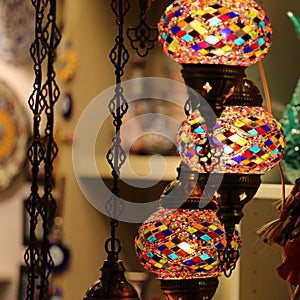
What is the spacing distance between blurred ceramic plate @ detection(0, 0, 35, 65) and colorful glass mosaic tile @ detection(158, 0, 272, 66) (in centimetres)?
178

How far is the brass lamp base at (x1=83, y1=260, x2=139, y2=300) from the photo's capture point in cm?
76

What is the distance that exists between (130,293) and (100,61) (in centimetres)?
134

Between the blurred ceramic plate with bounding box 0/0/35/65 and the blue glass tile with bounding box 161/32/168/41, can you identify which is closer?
the blue glass tile with bounding box 161/32/168/41

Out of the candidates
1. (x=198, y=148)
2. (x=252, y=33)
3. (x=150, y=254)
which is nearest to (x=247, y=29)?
(x=252, y=33)

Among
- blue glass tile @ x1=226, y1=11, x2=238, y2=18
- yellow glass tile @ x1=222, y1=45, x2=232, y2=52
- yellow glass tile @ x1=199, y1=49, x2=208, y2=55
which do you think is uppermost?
blue glass tile @ x1=226, y1=11, x2=238, y2=18

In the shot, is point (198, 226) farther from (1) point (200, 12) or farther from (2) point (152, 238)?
(1) point (200, 12)

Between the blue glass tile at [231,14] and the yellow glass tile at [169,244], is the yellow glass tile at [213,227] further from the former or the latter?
the blue glass tile at [231,14]

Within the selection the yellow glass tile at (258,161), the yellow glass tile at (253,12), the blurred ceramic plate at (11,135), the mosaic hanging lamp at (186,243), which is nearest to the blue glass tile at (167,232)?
the mosaic hanging lamp at (186,243)

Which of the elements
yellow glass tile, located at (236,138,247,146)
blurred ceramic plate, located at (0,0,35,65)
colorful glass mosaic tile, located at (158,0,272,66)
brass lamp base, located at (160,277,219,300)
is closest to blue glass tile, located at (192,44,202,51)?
colorful glass mosaic tile, located at (158,0,272,66)

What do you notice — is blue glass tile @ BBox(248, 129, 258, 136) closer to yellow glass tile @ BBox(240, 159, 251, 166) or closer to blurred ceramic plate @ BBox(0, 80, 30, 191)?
yellow glass tile @ BBox(240, 159, 251, 166)

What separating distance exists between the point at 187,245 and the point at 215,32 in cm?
19

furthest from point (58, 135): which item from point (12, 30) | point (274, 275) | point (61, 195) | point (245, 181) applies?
point (245, 181)

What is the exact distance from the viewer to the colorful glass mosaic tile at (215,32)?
742mm

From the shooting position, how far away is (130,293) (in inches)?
29.9
